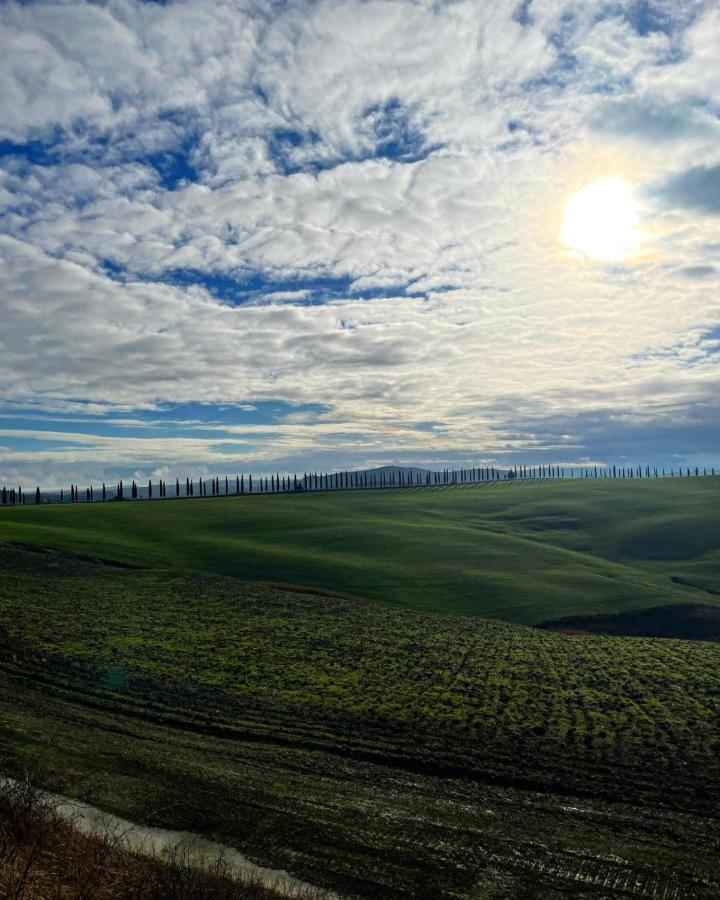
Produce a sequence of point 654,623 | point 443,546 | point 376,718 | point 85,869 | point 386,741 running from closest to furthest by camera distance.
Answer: point 85,869
point 386,741
point 376,718
point 654,623
point 443,546

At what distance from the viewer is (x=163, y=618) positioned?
112 feet

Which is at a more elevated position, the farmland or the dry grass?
the dry grass

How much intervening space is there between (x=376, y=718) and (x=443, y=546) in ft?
144

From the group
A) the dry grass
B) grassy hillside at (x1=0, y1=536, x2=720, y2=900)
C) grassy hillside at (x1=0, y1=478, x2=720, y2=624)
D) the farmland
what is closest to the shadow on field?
Answer: the farmland

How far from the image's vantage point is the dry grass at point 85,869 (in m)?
9.52

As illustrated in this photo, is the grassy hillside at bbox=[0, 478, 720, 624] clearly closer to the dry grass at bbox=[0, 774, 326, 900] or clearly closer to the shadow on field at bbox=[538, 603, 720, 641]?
the shadow on field at bbox=[538, 603, 720, 641]

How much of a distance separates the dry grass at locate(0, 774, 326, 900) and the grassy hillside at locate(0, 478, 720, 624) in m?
33.2

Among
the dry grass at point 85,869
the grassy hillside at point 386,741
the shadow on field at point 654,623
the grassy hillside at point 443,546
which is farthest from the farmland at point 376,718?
the dry grass at point 85,869

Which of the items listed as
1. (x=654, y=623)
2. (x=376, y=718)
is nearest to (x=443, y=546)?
(x=654, y=623)

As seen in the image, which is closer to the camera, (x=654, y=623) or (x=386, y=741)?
(x=386, y=741)

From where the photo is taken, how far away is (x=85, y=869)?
1031cm

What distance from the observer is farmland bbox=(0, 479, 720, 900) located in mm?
13281

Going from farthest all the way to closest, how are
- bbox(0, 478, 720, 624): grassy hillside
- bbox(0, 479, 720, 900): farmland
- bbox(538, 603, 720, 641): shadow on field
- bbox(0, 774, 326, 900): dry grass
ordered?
bbox(0, 478, 720, 624): grassy hillside → bbox(538, 603, 720, 641): shadow on field → bbox(0, 479, 720, 900): farmland → bbox(0, 774, 326, 900): dry grass

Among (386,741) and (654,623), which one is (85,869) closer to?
(386,741)
